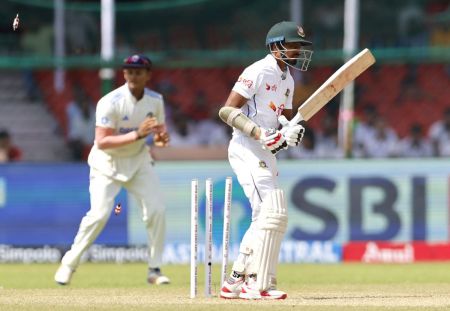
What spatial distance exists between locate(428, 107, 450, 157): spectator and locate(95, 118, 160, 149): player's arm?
7.15 metres

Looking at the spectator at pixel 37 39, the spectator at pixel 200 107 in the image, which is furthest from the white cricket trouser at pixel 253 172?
the spectator at pixel 37 39

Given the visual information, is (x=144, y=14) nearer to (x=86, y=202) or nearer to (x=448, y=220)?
(x=86, y=202)

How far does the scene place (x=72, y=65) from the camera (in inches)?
559

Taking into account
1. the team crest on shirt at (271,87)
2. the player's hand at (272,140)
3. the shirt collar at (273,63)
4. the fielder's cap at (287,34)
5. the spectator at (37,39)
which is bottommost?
the player's hand at (272,140)

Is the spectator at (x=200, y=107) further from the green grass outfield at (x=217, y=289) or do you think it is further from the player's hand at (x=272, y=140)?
the player's hand at (x=272, y=140)

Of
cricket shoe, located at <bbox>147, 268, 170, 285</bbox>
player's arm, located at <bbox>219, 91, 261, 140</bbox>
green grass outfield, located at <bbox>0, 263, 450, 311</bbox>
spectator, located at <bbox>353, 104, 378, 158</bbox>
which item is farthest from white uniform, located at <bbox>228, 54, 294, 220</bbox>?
spectator, located at <bbox>353, 104, 378, 158</bbox>

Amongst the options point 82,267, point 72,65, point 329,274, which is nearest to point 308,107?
point 329,274

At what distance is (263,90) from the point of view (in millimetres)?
8117

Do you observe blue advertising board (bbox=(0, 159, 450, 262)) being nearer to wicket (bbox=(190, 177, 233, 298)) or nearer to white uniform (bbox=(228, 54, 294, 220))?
white uniform (bbox=(228, 54, 294, 220))

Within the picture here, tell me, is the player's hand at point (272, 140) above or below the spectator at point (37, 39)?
below

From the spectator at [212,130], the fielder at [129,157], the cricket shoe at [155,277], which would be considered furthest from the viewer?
the spectator at [212,130]

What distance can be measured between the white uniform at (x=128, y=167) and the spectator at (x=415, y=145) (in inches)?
256

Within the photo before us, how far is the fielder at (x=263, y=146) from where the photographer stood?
787 centimetres

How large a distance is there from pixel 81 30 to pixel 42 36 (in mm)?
772
